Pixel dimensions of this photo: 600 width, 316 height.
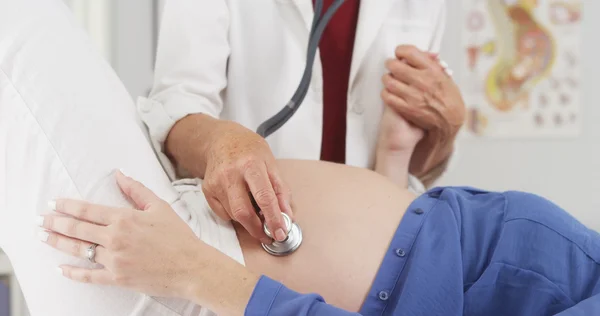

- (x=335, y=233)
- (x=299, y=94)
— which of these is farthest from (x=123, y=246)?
(x=299, y=94)

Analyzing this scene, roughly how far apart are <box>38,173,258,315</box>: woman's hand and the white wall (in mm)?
1530

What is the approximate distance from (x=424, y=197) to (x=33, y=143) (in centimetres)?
53

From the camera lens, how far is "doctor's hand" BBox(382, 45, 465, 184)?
1125mm

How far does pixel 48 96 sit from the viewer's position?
64 cm

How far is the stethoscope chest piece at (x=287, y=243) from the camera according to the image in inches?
28.6

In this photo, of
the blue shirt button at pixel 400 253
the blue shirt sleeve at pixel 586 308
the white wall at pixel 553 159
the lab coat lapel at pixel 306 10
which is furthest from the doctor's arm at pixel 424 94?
the white wall at pixel 553 159

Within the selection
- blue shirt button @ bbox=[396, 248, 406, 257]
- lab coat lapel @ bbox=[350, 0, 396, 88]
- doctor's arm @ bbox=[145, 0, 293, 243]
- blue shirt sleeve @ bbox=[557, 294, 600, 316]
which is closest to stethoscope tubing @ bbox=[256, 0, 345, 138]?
doctor's arm @ bbox=[145, 0, 293, 243]

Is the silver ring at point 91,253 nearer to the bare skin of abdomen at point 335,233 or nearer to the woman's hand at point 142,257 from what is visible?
the woman's hand at point 142,257

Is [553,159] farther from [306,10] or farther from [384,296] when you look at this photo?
[384,296]

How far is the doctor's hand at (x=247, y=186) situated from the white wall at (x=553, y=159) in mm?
1399

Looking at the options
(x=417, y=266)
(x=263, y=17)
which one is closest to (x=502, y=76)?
(x=263, y=17)

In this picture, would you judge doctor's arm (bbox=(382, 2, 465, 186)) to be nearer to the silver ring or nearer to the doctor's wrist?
the doctor's wrist

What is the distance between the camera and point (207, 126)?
0.89 m

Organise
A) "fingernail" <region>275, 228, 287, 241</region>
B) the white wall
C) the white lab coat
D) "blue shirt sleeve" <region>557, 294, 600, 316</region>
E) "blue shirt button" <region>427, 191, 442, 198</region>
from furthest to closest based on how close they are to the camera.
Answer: the white wall → the white lab coat → "blue shirt button" <region>427, 191, 442, 198</region> → "fingernail" <region>275, 228, 287, 241</region> → "blue shirt sleeve" <region>557, 294, 600, 316</region>
